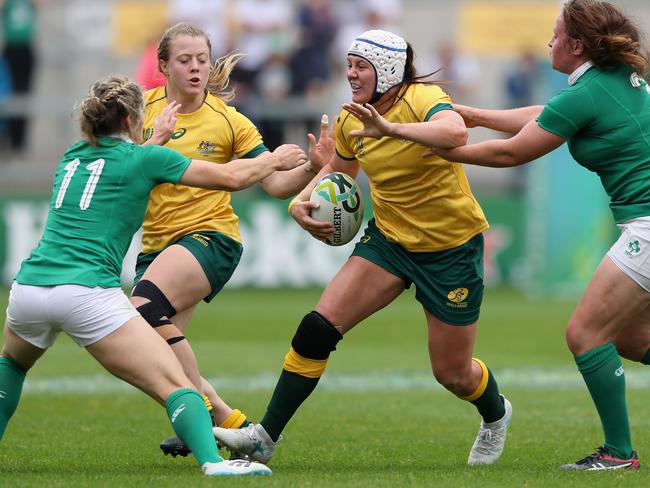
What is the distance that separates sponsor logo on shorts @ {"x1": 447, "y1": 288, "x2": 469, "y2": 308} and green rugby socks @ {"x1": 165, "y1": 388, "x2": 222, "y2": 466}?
5.64 feet

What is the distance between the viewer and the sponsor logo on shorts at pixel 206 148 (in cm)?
801

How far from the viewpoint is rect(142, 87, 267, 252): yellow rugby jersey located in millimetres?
8000

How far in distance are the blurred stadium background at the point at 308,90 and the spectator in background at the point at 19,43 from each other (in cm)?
16

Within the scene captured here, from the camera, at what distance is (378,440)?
867 centimetres

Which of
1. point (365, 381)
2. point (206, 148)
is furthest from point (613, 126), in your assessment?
point (365, 381)

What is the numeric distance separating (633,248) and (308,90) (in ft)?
47.1

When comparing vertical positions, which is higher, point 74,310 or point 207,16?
point 207,16

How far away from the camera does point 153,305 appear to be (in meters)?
7.51

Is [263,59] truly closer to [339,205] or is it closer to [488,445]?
[339,205]

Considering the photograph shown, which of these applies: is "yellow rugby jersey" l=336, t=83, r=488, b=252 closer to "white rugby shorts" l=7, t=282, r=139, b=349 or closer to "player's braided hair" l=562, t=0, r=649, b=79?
"player's braided hair" l=562, t=0, r=649, b=79

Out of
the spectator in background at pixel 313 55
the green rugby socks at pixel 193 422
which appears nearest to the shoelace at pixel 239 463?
the green rugby socks at pixel 193 422

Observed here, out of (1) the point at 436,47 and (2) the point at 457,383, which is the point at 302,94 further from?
(2) the point at 457,383

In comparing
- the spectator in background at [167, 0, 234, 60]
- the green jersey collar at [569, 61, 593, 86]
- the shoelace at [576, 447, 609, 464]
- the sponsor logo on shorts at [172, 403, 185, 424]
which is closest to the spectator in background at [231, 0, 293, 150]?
the spectator in background at [167, 0, 234, 60]

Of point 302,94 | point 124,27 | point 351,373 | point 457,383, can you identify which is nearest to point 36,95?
point 124,27
